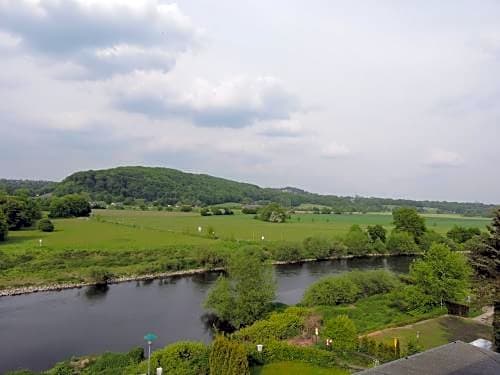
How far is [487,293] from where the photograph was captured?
51.6ft

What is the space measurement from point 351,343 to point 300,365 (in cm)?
261

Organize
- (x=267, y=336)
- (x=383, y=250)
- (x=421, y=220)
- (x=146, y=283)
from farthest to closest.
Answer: (x=421, y=220)
(x=383, y=250)
(x=146, y=283)
(x=267, y=336)

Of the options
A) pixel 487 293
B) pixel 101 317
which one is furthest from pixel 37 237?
pixel 487 293

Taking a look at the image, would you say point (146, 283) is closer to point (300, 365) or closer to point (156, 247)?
point (156, 247)

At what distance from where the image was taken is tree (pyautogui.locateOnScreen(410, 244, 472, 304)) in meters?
24.4

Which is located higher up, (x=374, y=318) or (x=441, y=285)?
(x=441, y=285)

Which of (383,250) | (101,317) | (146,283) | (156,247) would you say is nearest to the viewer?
(101,317)

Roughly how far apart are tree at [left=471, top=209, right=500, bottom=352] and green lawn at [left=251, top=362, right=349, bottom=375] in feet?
22.2

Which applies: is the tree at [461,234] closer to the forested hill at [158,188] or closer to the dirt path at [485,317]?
the dirt path at [485,317]

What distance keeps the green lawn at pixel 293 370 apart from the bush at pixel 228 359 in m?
2.91

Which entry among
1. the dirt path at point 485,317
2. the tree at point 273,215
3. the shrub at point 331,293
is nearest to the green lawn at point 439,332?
the dirt path at point 485,317

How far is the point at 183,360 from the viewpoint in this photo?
1460 cm

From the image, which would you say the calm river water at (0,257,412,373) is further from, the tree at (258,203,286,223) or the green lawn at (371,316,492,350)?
Answer: the tree at (258,203,286,223)

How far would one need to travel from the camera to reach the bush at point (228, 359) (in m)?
12.5
